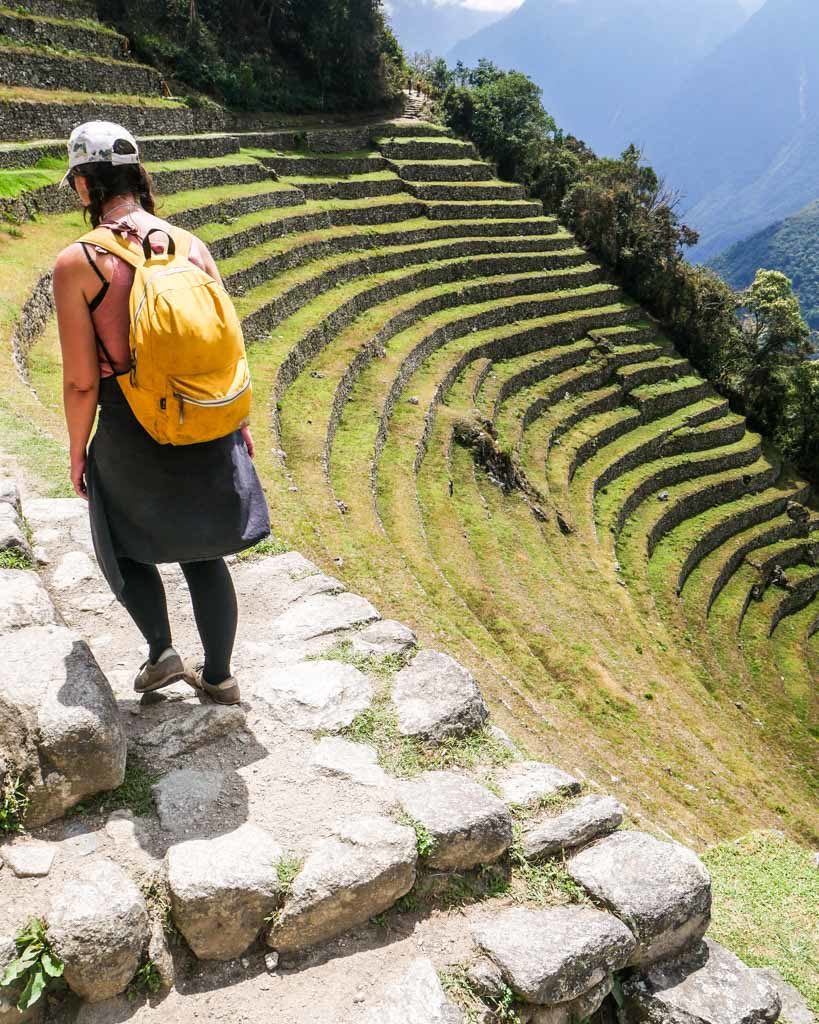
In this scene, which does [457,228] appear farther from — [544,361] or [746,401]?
[746,401]

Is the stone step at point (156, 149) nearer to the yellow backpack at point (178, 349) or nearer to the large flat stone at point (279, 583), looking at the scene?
the large flat stone at point (279, 583)

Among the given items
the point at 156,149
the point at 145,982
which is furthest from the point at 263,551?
the point at 156,149

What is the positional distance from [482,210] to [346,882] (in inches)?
1022

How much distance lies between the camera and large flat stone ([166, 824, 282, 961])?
2.38 m

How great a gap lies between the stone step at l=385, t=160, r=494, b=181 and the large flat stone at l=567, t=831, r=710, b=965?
25.6 meters

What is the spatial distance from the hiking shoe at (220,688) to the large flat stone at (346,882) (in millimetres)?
817

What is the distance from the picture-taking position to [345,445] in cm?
1307

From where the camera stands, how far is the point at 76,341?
2559mm

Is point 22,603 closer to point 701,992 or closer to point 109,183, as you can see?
point 109,183

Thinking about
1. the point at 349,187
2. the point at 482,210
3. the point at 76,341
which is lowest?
the point at 76,341

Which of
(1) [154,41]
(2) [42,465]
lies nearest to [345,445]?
(2) [42,465]

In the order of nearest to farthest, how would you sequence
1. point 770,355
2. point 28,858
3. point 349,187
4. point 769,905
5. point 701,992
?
point 28,858
point 701,992
point 769,905
point 349,187
point 770,355

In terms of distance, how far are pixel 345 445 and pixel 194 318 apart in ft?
35.0

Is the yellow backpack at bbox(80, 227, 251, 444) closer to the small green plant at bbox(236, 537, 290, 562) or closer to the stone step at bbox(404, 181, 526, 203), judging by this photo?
the small green plant at bbox(236, 537, 290, 562)
